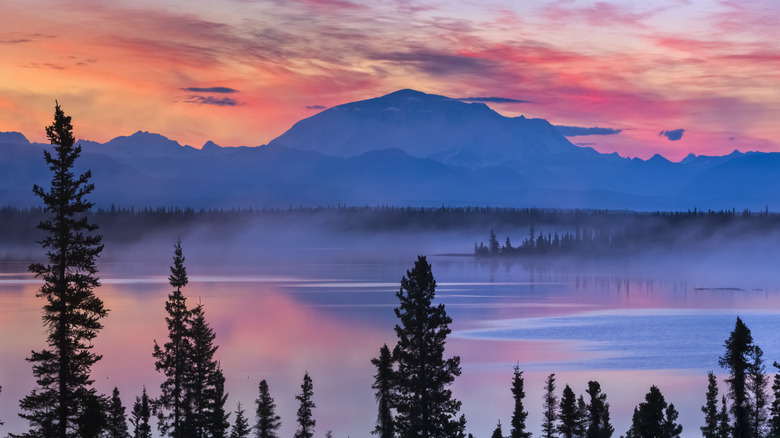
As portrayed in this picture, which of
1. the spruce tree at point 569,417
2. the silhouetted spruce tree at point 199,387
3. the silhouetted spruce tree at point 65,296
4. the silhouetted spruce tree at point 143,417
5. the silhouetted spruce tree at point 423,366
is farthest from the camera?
the silhouetted spruce tree at point 199,387

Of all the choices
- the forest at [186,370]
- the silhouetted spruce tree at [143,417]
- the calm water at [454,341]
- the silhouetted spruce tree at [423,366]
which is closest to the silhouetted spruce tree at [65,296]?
the forest at [186,370]

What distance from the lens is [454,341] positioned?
108 meters

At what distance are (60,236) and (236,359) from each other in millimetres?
62926

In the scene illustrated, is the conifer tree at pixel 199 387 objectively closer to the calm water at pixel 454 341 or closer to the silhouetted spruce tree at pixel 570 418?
the silhouetted spruce tree at pixel 570 418

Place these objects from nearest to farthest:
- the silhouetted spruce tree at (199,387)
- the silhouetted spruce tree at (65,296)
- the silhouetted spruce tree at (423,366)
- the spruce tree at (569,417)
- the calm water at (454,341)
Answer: the silhouetted spruce tree at (65,296) < the silhouetted spruce tree at (423,366) < the spruce tree at (569,417) < the silhouetted spruce tree at (199,387) < the calm water at (454,341)

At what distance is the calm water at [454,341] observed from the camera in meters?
71.8

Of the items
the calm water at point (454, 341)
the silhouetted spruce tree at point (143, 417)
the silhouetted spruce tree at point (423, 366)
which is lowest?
the silhouetted spruce tree at point (143, 417)

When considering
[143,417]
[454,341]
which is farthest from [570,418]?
[454,341]

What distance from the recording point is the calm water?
2827 inches

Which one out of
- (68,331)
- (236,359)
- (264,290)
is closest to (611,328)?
(236,359)

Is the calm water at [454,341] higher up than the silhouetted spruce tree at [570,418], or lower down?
higher up

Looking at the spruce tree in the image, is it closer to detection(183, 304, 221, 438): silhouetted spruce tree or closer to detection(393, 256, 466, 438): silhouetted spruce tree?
detection(393, 256, 466, 438): silhouetted spruce tree

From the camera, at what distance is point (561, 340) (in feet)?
356

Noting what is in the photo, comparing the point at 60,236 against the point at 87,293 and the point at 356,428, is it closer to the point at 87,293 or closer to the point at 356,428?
the point at 87,293
